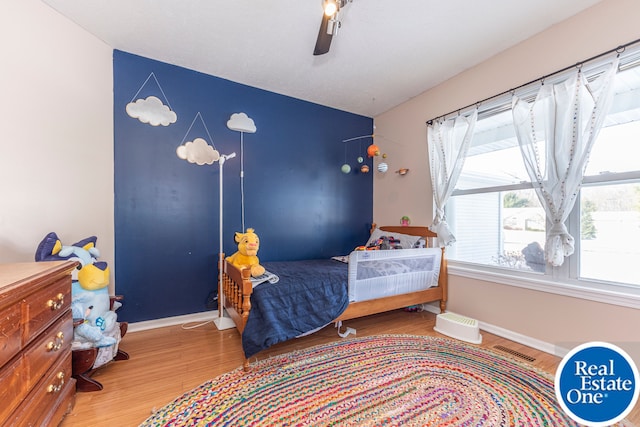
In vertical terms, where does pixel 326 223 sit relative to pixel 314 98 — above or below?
below

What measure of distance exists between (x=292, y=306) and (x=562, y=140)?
2.37m

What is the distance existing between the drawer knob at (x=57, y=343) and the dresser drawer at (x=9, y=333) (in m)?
0.27

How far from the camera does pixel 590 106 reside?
1.89 metres

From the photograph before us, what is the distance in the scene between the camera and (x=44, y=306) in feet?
3.75

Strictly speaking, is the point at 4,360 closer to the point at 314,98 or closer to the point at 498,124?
the point at 314,98

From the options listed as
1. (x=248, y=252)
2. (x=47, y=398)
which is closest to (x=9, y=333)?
(x=47, y=398)

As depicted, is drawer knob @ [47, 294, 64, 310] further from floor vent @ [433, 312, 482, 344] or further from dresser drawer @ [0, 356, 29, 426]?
floor vent @ [433, 312, 482, 344]

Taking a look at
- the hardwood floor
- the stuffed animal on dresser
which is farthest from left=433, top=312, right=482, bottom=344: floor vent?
the stuffed animal on dresser

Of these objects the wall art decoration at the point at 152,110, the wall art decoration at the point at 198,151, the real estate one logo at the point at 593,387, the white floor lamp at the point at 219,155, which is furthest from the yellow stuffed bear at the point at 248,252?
the real estate one logo at the point at 593,387

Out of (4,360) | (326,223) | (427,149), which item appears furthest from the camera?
(326,223)

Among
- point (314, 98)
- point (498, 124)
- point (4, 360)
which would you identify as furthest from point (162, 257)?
point (498, 124)

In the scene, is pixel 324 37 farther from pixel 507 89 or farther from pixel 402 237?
pixel 402 237

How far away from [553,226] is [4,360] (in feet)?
10.1

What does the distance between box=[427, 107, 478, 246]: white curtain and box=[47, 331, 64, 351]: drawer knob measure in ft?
9.82
